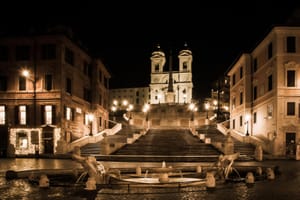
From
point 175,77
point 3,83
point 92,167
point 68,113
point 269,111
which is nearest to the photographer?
point 92,167

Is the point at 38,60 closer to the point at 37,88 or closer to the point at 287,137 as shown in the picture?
the point at 37,88

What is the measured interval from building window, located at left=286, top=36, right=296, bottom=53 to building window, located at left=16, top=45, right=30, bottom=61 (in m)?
25.1

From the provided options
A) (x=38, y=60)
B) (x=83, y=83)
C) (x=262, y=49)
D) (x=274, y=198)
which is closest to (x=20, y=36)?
(x=38, y=60)

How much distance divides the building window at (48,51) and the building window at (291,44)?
73.4 ft

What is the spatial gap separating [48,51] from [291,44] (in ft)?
76.8

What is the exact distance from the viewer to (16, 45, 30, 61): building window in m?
43.3

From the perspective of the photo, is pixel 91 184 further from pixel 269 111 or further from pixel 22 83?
pixel 22 83

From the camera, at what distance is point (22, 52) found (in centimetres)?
4341

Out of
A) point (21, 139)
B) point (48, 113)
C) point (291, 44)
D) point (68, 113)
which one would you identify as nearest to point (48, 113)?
point (48, 113)

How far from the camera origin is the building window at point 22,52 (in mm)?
43312

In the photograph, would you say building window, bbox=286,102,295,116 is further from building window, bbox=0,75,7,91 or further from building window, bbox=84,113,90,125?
building window, bbox=0,75,7,91

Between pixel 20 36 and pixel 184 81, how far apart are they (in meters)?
93.7

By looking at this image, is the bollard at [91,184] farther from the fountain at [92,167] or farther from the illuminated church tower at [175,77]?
the illuminated church tower at [175,77]

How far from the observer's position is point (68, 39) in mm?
44000
